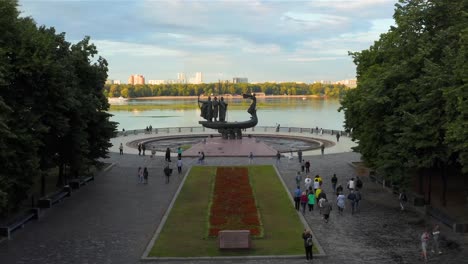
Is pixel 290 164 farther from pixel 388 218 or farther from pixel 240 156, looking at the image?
pixel 388 218

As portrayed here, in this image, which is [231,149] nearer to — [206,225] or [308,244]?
[206,225]

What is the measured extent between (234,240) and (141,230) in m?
5.18

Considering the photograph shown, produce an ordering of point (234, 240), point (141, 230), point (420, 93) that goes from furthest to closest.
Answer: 1. point (420, 93)
2. point (141, 230)
3. point (234, 240)

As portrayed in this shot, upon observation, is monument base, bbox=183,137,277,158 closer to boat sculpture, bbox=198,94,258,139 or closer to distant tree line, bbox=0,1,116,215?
boat sculpture, bbox=198,94,258,139

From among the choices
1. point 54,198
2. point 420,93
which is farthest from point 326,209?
point 54,198

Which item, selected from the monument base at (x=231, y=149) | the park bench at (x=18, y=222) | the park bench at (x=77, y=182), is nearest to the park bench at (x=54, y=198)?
the park bench at (x=77, y=182)

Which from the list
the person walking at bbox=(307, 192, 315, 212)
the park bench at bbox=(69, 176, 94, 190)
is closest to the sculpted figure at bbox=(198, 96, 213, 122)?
the park bench at bbox=(69, 176, 94, 190)

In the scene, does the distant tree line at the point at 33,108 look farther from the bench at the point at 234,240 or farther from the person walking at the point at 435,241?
the person walking at the point at 435,241

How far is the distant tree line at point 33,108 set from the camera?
22.1 meters

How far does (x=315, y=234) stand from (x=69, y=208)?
1318cm

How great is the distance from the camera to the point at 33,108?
83.4ft

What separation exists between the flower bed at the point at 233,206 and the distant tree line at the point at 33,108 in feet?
27.3

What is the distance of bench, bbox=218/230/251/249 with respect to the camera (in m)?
19.2

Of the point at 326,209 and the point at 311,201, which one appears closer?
the point at 326,209
